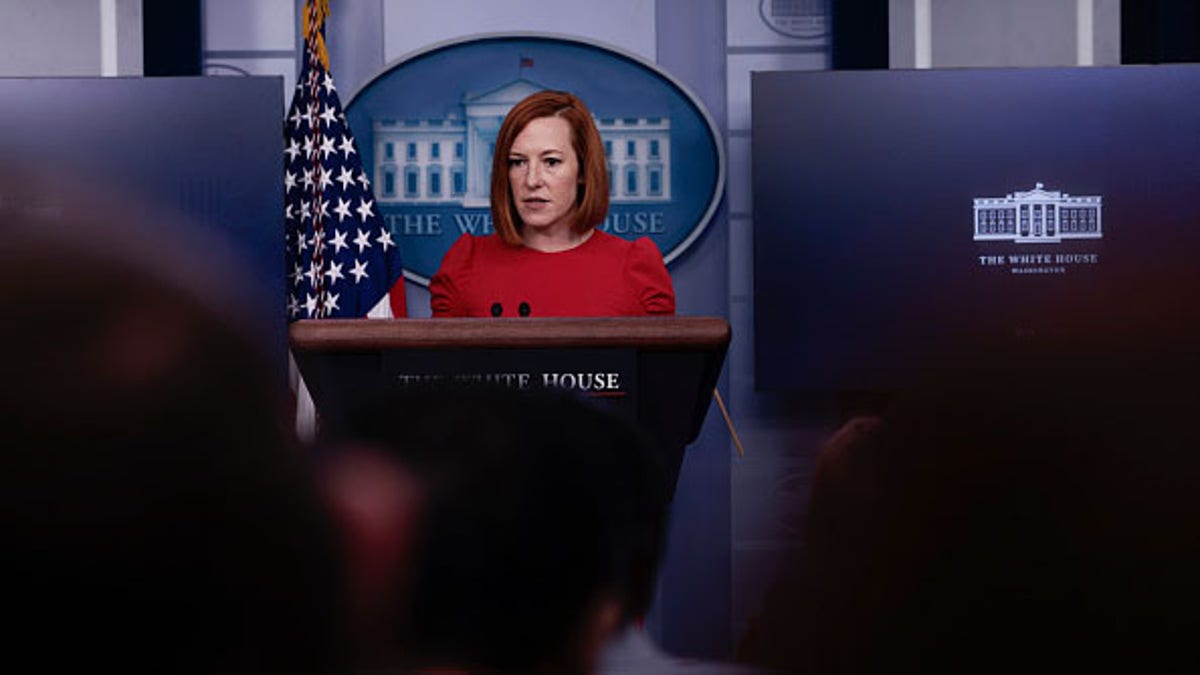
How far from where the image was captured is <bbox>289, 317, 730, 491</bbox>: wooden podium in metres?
1.17

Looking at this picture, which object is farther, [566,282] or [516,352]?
[566,282]

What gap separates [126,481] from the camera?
0.37 meters

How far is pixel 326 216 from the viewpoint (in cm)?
264

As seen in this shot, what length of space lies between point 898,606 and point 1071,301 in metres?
2.48

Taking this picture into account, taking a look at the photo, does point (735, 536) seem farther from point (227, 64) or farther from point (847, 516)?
point (847, 516)

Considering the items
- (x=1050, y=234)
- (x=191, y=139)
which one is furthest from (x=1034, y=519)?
(x=191, y=139)

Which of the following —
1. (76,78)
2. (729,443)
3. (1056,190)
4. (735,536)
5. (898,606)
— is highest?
(76,78)

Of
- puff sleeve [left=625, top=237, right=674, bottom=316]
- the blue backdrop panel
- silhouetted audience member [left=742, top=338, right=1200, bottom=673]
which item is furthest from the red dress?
silhouetted audience member [left=742, top=338, right=1200, bottom=673]

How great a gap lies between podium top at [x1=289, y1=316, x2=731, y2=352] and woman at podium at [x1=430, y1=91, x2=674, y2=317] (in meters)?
1.04

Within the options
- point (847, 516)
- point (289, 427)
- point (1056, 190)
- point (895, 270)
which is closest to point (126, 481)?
point (289, 427)

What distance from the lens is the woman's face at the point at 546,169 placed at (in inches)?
89.0

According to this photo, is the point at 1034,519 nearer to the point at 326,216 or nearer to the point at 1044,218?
the point at 326,216

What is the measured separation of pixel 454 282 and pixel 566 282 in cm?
26

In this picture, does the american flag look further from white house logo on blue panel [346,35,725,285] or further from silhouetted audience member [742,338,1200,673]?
silhouetted audience member [742,338,1200,673]
